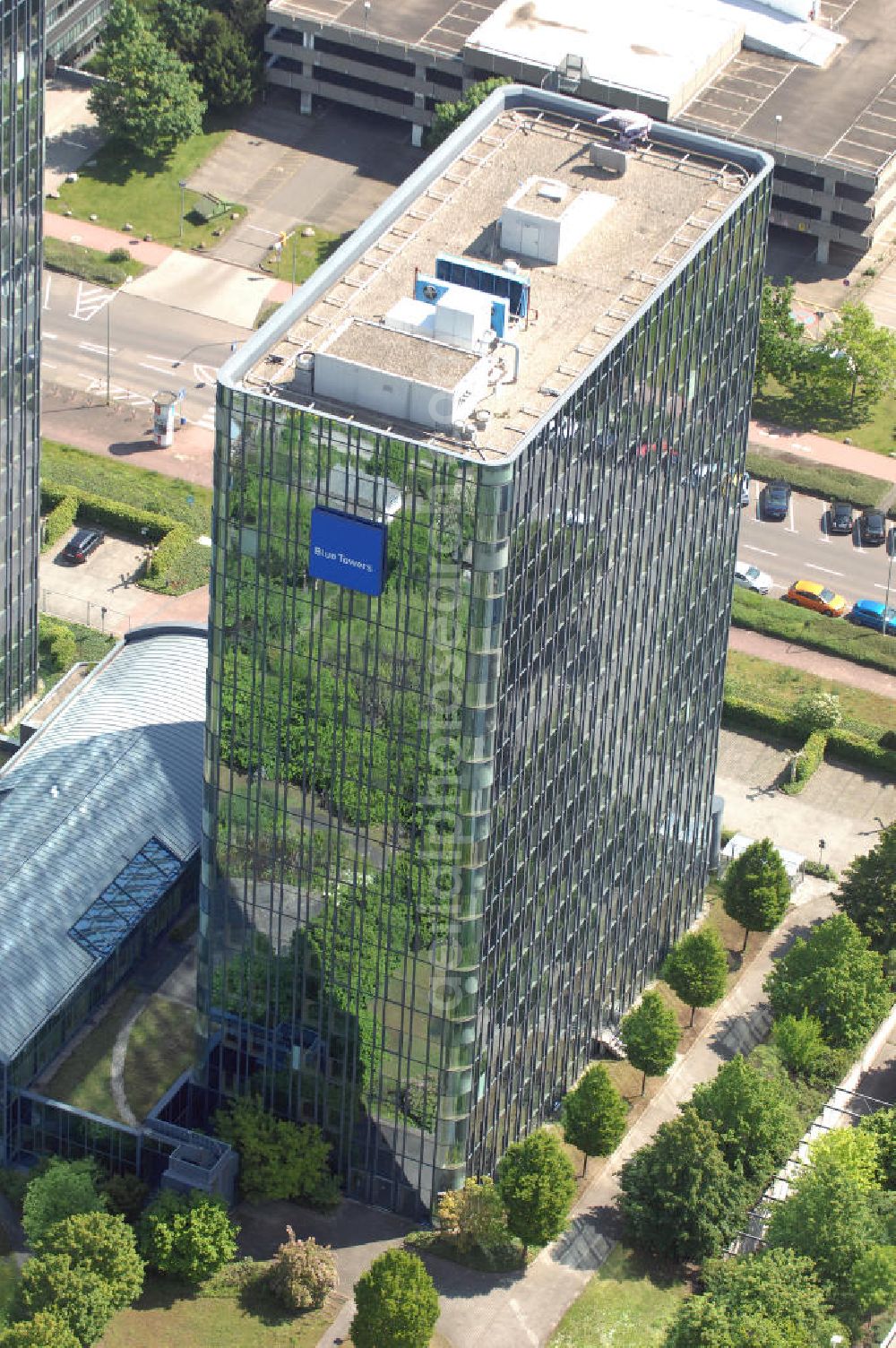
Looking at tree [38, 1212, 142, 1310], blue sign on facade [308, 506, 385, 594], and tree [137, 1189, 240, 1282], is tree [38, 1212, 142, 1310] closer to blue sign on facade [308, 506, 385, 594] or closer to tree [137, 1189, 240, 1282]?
tree [137, 1189, 240, 1282]

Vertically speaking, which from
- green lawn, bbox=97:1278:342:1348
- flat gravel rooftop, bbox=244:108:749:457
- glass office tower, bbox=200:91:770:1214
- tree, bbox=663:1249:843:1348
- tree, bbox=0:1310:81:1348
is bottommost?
green lawn, bbox=97:1278:342:1348

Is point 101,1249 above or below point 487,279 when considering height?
below

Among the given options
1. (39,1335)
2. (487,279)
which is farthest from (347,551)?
(39,1335)

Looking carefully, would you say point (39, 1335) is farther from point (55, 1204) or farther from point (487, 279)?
point (487, 279)

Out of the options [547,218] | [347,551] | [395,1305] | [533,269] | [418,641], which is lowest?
[395,1305]

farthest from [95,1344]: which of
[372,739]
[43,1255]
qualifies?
[372,739]

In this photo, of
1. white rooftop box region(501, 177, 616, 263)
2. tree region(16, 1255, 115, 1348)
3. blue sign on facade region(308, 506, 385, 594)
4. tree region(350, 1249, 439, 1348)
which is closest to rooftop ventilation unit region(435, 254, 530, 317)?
white rooftop box region(501, 177, 616, 263)
